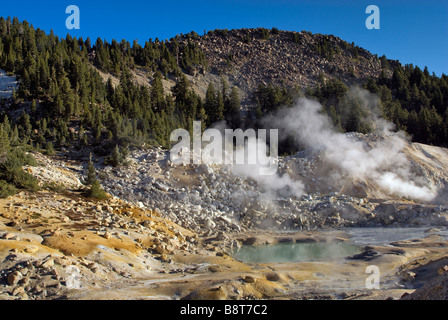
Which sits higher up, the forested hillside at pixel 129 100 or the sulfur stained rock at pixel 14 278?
the forested hillside at pixel 129 100

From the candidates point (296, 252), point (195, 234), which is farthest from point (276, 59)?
point (296, 252)

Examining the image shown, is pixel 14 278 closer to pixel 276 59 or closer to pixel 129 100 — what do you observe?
pixel 129 100

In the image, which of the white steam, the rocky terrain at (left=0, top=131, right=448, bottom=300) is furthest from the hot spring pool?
the white steam

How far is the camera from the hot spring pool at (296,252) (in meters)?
17.1

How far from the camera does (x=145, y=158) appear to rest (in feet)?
96.3

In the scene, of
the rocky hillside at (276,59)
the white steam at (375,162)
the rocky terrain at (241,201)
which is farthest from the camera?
the rocky hillside at (276,59)

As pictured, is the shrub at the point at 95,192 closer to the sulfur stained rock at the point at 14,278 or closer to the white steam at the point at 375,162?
the sulfur stained rock at the point at 14,278

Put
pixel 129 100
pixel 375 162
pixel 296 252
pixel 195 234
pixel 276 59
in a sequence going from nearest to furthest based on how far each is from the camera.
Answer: pixel 296 252, pixel 195 234, pixel 375 162, pixel 129 100, pixel 276 59

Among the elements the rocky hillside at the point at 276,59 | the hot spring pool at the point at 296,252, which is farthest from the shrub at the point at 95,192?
the rocky hillside at the point at 276,59

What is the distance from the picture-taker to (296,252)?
61.9 ft

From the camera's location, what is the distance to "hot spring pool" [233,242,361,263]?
1708 centimetres

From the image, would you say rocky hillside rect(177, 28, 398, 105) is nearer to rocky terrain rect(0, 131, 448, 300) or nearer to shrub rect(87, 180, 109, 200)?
rocky terrain rect(0, 131, 448, 300)
